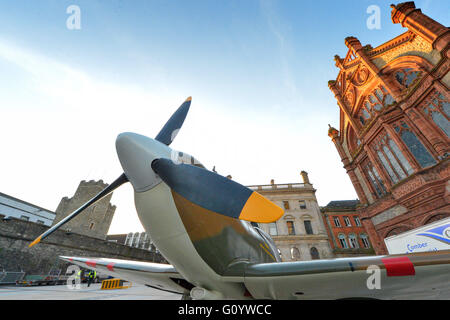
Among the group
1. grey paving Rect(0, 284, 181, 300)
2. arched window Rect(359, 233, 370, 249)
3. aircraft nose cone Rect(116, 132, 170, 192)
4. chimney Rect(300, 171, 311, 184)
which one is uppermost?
chimney Rect(300, 171, 311, 184)

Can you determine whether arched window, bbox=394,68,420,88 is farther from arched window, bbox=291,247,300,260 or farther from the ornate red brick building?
arched window, bbox=291,247,300,260

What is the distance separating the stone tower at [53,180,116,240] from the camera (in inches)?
1120

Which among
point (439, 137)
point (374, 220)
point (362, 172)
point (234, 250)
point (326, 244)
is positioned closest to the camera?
point (234, 250)

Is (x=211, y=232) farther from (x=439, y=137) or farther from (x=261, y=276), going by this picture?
(x=439, y=137)

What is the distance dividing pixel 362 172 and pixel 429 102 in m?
7.07

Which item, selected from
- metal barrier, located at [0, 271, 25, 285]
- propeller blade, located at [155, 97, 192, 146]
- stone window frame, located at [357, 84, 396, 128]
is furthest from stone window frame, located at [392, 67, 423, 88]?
metal barrier, located at [0, 271, 25, 285]

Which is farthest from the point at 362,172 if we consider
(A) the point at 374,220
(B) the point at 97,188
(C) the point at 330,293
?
→ (B) the point at 97,188

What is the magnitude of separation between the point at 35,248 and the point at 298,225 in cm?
2718

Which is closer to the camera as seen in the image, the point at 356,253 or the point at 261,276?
the point at 261,276

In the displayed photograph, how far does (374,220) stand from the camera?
1468cm

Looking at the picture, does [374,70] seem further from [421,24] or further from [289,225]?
[289,225]

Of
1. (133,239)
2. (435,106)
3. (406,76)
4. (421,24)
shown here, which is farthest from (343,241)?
(133,239)

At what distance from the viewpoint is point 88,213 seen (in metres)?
29.8

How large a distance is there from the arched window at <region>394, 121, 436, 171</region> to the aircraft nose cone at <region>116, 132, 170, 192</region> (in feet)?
53.1
